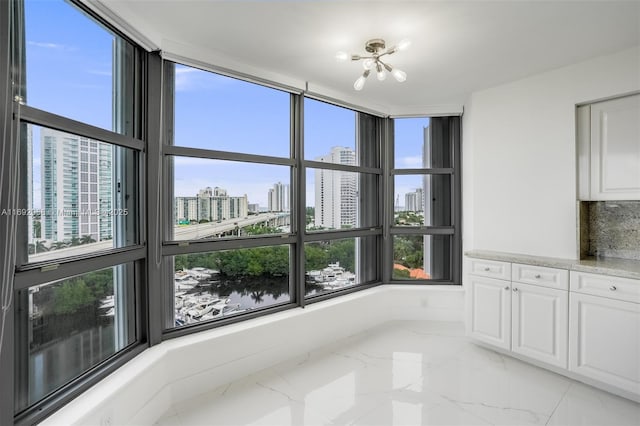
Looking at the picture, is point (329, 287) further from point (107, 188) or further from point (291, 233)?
point (107, 188)

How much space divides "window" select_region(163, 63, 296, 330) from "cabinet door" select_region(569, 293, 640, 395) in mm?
2250

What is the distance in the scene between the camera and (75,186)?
1710 mm

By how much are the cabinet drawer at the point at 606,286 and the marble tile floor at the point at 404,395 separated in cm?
69

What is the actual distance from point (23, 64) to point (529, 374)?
12.1 feet

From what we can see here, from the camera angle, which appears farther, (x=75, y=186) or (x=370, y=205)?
(x=370, y=205)

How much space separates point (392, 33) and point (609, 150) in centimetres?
193

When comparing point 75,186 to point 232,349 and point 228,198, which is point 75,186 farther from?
point 232,349

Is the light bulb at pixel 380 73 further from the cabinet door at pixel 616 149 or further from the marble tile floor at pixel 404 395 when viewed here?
the marble tile floor at pixel 404 395

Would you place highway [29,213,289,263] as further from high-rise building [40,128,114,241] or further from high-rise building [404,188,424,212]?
high-rise building [404,188,424,212]

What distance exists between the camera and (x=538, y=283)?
258 cm

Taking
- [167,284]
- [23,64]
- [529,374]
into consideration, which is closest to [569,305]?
[529,374]

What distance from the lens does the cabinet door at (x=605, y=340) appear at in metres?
2.13

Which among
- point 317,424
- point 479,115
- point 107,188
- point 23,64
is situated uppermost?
point 479,115

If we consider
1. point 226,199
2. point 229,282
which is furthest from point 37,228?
point 229,282
